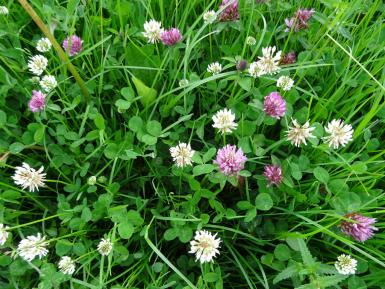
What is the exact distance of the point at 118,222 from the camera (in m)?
1.28

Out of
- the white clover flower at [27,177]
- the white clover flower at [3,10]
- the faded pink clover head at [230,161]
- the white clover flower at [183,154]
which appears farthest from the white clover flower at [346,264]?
the white clover flower at [3,10]

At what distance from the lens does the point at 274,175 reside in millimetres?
1289

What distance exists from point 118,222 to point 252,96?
0.57 metres

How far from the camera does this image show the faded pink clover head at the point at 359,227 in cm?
121

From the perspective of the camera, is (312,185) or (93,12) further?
(93,12)

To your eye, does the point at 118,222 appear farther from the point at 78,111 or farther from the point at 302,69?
the point at 302,69

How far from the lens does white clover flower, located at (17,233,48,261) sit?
126cm

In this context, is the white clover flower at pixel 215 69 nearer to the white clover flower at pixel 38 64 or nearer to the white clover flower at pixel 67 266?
the white clover flower at pixel 38 64

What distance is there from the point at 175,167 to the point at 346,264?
0.55 meters

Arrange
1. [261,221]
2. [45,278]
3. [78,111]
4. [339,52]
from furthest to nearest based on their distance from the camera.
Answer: [339,52] → [78,111] → [261,221] → [45,278]

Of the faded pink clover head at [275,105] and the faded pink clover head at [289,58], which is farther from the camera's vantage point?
the faded pink clover head at [289,58]

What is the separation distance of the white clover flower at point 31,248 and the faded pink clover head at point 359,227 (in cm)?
83

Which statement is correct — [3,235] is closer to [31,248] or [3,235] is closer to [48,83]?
[31,248]

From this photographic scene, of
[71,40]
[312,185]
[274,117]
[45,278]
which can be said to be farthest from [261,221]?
[71,40]
